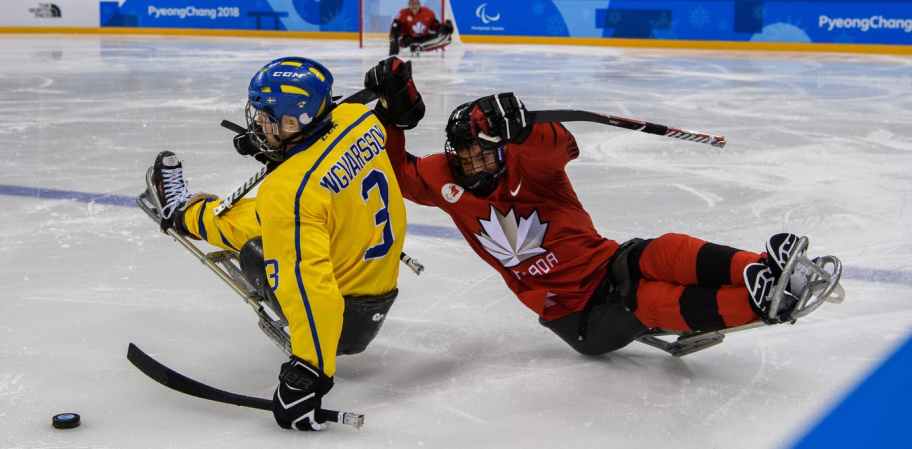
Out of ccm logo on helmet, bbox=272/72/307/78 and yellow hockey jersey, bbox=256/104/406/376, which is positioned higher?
ccm logo on helmet, bbox=272/72/307/78

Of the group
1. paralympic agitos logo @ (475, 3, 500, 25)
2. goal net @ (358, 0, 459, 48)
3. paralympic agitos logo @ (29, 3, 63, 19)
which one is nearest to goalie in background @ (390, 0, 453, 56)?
goal net @ (358, 0, 459, 48)

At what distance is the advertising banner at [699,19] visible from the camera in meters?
14.5

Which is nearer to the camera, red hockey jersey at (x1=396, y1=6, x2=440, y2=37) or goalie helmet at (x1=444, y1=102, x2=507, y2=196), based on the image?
goalie helmet at (x1=444, y1=102, x2=507, y2=196)

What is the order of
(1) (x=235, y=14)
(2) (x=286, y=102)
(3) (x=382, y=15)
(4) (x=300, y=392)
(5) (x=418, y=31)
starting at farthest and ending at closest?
1. (1) (x=235, y=14)
2. (3) (x=382, y=15)
3. (5) (x=418, y=31)
4. (2) (x=286, y=102)
5. (4) (x=300, y=392)

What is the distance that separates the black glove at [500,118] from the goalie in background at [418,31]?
41.5 ft

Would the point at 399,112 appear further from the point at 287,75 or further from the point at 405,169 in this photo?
the point at 287,75

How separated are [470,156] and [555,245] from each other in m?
0.31

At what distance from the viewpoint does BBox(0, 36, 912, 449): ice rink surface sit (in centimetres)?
223

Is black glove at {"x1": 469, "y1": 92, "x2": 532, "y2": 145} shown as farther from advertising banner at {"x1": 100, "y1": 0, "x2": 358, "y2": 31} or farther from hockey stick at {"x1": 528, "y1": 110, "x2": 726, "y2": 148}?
advertising banner at {"x1": 100, "y1": 0, "x2": 358, "y2": 31}

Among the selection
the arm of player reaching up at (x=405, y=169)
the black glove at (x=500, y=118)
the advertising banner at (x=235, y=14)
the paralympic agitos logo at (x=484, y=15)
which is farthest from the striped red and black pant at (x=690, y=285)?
the advertising banner at (x=235, y=14)

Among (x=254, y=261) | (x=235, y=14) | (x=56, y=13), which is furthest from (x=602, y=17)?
(x=254, y=261)

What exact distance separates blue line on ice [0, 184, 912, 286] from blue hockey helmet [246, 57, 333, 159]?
1676 mm

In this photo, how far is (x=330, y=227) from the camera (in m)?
2.23

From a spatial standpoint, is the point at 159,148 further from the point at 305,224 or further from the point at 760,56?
the point at 760,56
